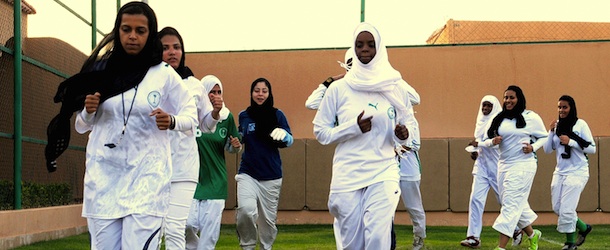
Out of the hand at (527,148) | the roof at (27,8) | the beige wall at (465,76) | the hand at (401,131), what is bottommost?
the hand at (527,148)

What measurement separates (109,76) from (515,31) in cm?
1604

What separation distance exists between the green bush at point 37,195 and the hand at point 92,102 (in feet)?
25.2

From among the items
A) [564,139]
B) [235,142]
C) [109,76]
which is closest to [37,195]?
[235,142]

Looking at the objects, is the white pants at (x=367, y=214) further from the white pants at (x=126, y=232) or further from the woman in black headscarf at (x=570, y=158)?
the woman in black headscarf at (x=570, y=158)

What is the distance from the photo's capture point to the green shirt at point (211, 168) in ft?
31.8

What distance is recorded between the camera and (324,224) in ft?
65.9

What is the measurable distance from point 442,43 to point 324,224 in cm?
453

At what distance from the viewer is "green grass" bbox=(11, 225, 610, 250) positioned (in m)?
Answer: 13.9

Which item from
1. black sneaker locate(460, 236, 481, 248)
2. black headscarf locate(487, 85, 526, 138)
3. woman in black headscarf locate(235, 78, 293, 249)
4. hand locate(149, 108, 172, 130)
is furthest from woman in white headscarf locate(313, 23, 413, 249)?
black sneaker locate(460, 236, 481, 248)

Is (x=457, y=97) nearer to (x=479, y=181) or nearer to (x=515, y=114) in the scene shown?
(x=479, y=181)

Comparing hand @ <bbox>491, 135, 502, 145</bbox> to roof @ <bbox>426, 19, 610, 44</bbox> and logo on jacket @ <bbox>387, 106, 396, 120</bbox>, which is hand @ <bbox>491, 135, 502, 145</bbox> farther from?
roof @ <bbox>426, 19, 610, 44</bbox>

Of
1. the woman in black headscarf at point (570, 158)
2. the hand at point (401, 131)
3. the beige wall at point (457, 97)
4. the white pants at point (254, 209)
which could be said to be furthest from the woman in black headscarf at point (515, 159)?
the beige wall at point (457, 97)

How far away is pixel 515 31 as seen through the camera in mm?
20438

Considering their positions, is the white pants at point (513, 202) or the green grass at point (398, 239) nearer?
the white pants at point (513, 202)
